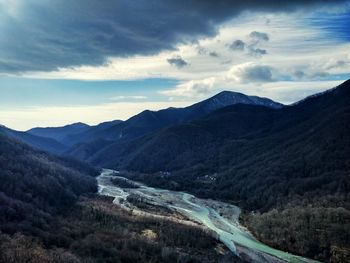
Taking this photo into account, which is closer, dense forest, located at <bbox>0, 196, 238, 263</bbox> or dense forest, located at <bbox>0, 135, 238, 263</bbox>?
dense forest, located at <bbox>0, 196, 238, 263</bbox>

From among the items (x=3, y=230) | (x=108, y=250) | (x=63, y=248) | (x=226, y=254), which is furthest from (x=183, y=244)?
(x=3, y=230)

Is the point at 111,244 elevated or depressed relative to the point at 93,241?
depressed

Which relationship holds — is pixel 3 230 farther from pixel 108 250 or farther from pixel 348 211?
pixel 348 211

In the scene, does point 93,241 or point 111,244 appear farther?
point 93,241

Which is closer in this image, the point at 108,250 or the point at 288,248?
the point at 108,250

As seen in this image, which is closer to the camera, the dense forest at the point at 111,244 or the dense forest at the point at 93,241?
the dense forest at the point at 111,244

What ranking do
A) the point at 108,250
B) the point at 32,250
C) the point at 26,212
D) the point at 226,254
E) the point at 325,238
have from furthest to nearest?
the point at 26,212, the point at 325,238, the point at 226,254, the point at 108,250, the point at 32,250

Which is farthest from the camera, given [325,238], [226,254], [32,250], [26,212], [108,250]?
[26,212]

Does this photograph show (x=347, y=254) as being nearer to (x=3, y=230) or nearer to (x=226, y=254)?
(x=226, y=254)

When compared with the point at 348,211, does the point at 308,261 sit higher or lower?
lower
